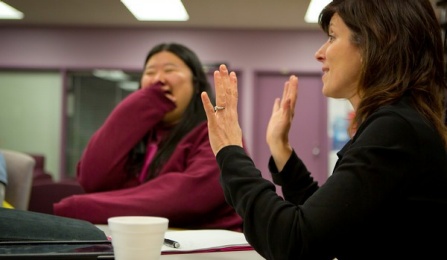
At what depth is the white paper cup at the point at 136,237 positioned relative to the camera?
722mm

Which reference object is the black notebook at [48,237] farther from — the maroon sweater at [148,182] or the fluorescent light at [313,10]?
the fluorescent light at [313,10]

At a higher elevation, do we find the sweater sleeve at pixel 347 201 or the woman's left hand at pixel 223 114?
the woman's left hand at pixel 223 114

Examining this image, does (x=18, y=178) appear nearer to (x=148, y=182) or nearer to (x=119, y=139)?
(x=119, y=139)

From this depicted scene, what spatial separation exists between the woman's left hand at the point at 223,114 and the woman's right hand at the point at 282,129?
299mm

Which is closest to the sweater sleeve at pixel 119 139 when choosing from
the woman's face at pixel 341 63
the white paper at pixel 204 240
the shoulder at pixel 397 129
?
the white paper at pixel 204 240

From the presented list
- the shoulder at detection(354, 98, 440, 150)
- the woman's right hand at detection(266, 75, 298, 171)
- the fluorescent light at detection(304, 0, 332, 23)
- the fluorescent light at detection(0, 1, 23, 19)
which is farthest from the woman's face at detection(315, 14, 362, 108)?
the fluorescent light at detection(0, 1, 23, 19)

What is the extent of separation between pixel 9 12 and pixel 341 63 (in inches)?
217

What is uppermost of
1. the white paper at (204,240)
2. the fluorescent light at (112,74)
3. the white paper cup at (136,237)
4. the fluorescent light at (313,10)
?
the fluorescent light at (313,10)

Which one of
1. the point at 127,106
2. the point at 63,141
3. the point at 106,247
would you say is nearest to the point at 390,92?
the point at 106,247

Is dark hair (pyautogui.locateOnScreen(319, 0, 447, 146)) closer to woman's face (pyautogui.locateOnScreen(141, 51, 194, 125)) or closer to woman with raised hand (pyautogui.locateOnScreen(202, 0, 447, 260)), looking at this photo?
woman with raised hand (pyautogui.locateOnScreen(202, 0, 447, 260))

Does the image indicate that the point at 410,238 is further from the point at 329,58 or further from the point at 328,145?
the point at 328,145

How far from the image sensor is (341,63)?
0.97m

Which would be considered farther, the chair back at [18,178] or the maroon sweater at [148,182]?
the chair back at [18,178]

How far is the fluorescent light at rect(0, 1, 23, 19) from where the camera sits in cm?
528
